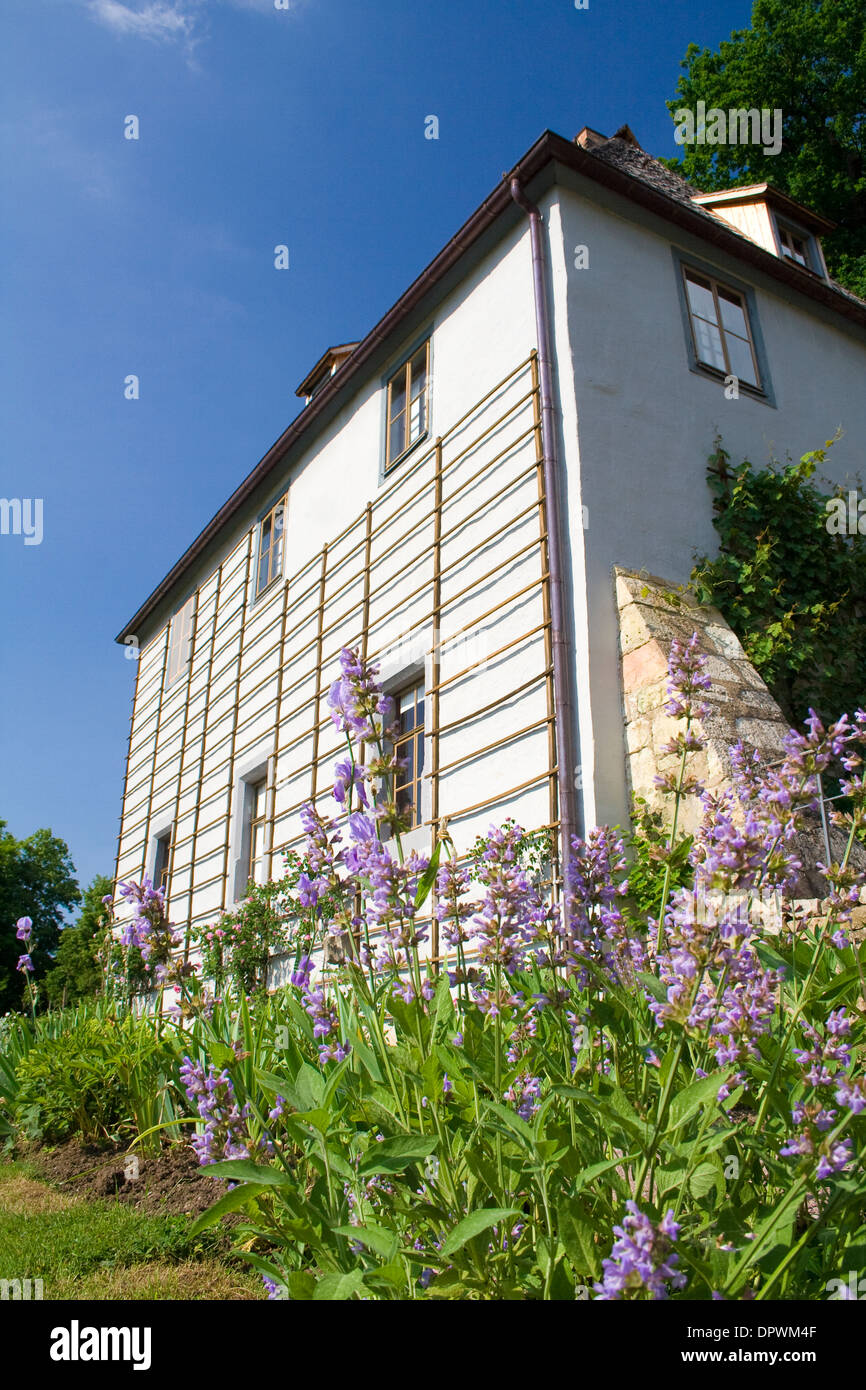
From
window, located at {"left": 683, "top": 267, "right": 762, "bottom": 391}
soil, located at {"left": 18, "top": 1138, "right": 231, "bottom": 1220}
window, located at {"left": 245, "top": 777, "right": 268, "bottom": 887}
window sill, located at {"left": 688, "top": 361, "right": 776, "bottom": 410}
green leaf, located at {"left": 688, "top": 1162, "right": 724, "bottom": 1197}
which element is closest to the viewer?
green leaf, located at {"left": 688, "top": 1162, "right": 724, "bottom": 1197}

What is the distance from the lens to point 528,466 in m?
6.80

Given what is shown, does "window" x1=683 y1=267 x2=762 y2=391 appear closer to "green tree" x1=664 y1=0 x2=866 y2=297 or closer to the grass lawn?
the grass lawn

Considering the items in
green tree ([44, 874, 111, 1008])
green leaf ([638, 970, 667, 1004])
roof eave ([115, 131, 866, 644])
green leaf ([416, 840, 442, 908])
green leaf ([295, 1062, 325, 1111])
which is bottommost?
green leaf ([295, 1062, 325, 1111])

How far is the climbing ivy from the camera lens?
670 cm

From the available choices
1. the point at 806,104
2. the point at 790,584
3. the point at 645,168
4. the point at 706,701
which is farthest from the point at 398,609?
the point at 806,104

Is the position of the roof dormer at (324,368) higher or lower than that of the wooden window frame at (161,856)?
higher

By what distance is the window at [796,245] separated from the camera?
9.90 meters

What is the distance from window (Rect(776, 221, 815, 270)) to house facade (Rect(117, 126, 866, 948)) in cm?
3

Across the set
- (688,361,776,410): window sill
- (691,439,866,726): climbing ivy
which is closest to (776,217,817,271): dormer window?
(688,361,776,410): window sill

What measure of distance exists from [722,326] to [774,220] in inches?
107

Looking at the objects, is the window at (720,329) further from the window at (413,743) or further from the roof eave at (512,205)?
the window at (413,743)

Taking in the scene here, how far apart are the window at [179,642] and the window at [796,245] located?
934 cm

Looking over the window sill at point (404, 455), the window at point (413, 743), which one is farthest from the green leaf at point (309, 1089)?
the window sill at point (404, 455)

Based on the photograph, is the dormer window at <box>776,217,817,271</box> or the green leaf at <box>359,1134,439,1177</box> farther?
the dormer window at <box>776,217,817,271</box>
